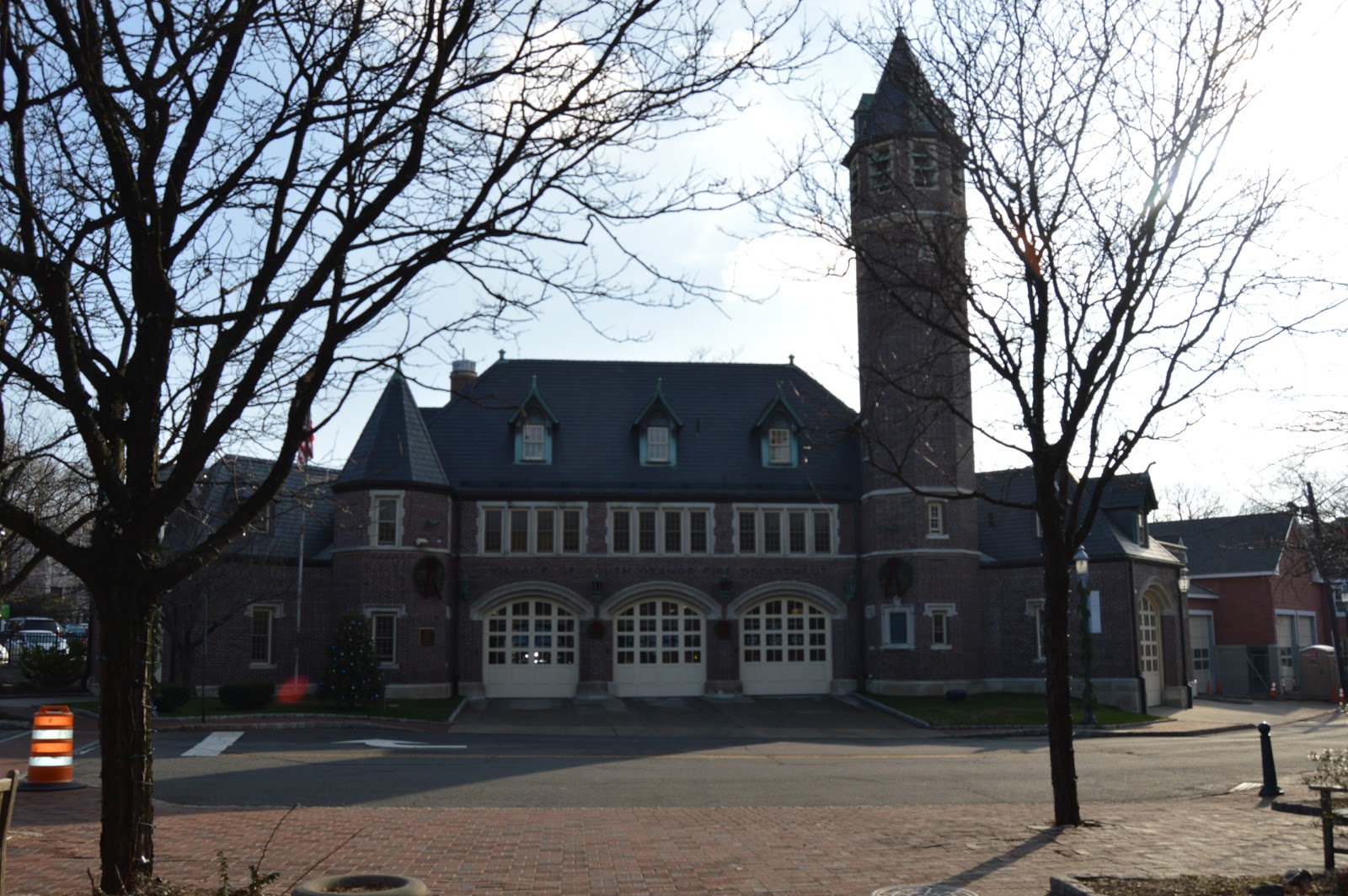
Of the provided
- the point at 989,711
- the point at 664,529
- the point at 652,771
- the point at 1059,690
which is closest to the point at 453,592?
the point at 664,529

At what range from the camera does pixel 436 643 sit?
35.6 metres

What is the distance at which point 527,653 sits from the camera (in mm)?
37188

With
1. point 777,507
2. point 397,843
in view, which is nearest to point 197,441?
point 397,843

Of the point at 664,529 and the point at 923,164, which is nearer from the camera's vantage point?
the point at 923,164

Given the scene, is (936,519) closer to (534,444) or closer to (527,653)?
(534,444)

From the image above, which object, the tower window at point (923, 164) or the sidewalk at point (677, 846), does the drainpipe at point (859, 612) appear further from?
the tower window at point (923, 164)

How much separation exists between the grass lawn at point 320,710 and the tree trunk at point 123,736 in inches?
779

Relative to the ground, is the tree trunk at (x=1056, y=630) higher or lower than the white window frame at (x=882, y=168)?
lower

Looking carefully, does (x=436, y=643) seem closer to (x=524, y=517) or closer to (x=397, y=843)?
(x=524, y=517)

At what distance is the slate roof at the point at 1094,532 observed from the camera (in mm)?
37375

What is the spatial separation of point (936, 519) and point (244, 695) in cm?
2072

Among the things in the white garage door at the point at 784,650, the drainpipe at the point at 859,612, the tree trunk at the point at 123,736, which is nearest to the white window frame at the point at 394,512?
the white garage door at the point at 784,650

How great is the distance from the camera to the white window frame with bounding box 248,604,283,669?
35906 mm

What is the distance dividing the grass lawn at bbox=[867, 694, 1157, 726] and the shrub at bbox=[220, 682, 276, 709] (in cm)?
1621
